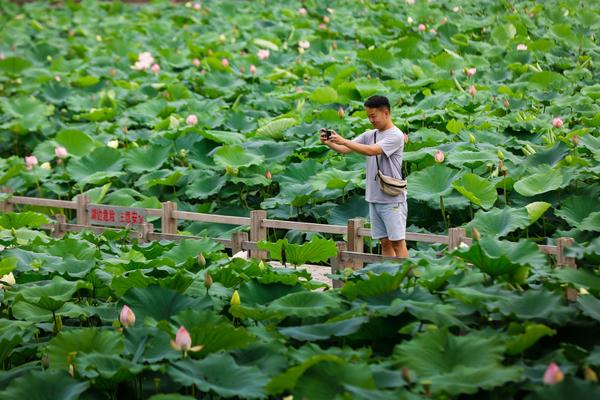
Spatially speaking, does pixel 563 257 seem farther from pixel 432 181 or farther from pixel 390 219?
pixel 432 181

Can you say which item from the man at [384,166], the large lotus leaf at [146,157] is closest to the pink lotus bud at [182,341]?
the man at [384,166]

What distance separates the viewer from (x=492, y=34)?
10.9 meters

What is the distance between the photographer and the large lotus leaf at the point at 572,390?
325 centimetres

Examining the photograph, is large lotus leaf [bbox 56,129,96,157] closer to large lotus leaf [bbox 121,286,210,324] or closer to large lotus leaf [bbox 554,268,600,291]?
large lotus leaf [bbox 121,286,210,324]

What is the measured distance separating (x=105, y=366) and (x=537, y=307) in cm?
171

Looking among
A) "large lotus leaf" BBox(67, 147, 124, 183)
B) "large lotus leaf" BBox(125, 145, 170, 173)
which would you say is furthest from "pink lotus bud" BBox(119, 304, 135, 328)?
"large lotus leaf" BBox(67, 147, 124, 183)

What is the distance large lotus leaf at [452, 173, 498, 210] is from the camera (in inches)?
246

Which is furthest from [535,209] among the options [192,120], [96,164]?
[96,164]

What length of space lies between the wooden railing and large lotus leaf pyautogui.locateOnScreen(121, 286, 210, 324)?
126 cm

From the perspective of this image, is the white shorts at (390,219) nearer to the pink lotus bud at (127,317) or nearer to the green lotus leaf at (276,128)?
the pink lotus bud at (127,317)

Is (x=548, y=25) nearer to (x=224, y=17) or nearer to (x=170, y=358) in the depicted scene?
(x=224, y=17)

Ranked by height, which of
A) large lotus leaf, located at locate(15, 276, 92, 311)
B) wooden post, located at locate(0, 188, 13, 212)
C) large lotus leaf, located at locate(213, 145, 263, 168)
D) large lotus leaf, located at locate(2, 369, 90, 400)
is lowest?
wooden post, located at locate(0, 188, 13, 212)

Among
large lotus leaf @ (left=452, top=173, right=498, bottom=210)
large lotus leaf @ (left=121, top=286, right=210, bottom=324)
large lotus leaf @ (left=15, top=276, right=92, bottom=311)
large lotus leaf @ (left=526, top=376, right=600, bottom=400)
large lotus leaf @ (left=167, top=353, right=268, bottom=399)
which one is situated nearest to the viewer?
large lotus leaf @ (left=526, top=376, right=600, bottom=400)

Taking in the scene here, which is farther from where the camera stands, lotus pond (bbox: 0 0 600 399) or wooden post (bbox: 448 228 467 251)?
wooden post (bbox: 448 228 467 251)
